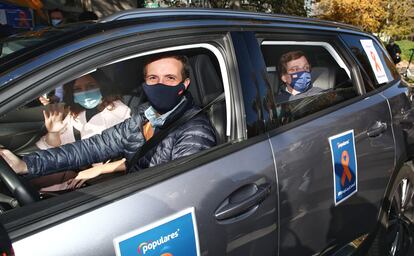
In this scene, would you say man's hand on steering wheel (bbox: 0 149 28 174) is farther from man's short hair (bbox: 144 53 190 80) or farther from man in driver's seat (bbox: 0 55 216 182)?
man's short hair (bbox: 144 53 190 80)

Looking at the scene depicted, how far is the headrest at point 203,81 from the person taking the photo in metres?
2.11

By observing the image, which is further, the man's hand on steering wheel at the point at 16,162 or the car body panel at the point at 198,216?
the man's hand on steering wheel at the point at 16,162

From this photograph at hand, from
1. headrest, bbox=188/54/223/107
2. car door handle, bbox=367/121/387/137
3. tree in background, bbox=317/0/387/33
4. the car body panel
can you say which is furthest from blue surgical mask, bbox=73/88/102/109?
tree in background, bbox=317/0/387/33

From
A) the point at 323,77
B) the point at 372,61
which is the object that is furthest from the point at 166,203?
the point at 372,61

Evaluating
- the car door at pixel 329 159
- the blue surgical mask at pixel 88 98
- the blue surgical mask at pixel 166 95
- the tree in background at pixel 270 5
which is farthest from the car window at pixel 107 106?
the tree in background at pixel 270 5

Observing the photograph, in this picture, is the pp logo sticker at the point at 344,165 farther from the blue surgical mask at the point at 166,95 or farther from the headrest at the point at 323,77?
the blue surgical mask at the point at 166,95

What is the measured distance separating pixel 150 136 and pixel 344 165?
102 centimetres

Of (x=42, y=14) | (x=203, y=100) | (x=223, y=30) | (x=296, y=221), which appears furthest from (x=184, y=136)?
(x=42, y=14)

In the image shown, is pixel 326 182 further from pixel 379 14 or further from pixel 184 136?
A: pixel 379 14

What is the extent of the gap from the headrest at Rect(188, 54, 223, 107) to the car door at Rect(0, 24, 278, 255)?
5.2 inches

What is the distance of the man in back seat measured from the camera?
8.27 feet

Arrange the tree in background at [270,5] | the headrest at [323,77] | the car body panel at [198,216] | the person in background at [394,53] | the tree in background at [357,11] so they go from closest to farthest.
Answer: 1. the car body panel at [198,216]
2. the headrest at [323,77]
3. the person in background at [394,53]
4. the tree in background at [270,5]
5. the tree in background at [357,11]

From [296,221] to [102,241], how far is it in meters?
0.97

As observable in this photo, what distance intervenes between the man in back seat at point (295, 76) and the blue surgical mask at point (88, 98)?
3.29ft
